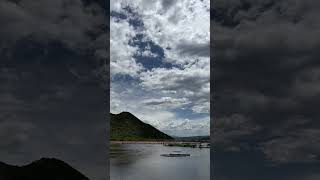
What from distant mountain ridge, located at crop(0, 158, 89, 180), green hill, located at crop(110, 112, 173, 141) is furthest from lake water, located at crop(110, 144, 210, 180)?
green hill, located at crop(110, 112, 173, 141)

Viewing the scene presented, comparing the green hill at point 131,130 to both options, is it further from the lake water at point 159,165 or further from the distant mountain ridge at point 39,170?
the distant mountain ridge at point 39,170

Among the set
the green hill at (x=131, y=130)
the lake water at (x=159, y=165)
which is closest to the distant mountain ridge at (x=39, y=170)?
the lake water at (x=159, y=165)

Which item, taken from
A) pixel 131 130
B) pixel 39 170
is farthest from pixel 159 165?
pixel 131 130

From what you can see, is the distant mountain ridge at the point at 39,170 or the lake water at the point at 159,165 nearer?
the distant mountain ridge at the point at 39,170

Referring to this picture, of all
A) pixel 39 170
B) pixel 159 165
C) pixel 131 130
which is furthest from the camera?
pixel 131 130

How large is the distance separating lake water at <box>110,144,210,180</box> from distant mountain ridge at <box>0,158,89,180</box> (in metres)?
0.74

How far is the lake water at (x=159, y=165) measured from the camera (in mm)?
5857

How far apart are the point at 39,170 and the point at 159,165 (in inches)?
79.9

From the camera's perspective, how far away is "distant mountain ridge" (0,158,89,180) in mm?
4984

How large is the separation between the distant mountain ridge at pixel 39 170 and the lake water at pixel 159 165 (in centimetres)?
74

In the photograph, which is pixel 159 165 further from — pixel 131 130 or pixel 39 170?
pixel 131 130

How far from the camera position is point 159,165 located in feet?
21.2

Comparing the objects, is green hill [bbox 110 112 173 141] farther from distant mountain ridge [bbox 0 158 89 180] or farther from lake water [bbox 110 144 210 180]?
distant mountain ridge [bbox 0 158 89 180]

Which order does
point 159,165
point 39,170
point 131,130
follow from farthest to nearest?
point 131,130
point 159,165
point 39,170
